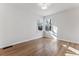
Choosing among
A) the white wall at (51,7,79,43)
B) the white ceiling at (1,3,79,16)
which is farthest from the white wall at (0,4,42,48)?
the white wall at (51,7,79,43)

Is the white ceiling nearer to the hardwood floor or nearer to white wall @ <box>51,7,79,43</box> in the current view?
white wall @ <box>51,7,79,43</box>

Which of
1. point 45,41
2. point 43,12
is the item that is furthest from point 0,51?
point 43,12

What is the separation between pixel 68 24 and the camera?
147 centimetres

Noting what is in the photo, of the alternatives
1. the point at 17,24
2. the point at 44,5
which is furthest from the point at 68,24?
the point at 17,24

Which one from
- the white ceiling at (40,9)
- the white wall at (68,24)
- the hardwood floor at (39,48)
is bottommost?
the hardwood floor at (39,48)

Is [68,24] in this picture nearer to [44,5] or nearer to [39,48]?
[44,5]

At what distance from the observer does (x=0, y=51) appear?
1.37 meters

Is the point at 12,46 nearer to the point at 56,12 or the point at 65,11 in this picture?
the point at 56,12

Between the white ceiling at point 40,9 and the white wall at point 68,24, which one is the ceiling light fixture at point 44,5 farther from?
the white wall at point 68,24

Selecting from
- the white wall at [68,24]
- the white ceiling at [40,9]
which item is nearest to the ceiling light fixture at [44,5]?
the white ceiling at [40,9]

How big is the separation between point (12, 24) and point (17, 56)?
485 mm

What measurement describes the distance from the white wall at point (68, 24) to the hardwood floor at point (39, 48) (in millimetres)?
106

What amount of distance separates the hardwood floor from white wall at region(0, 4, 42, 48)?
0.09 meters

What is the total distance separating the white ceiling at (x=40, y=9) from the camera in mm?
1340
